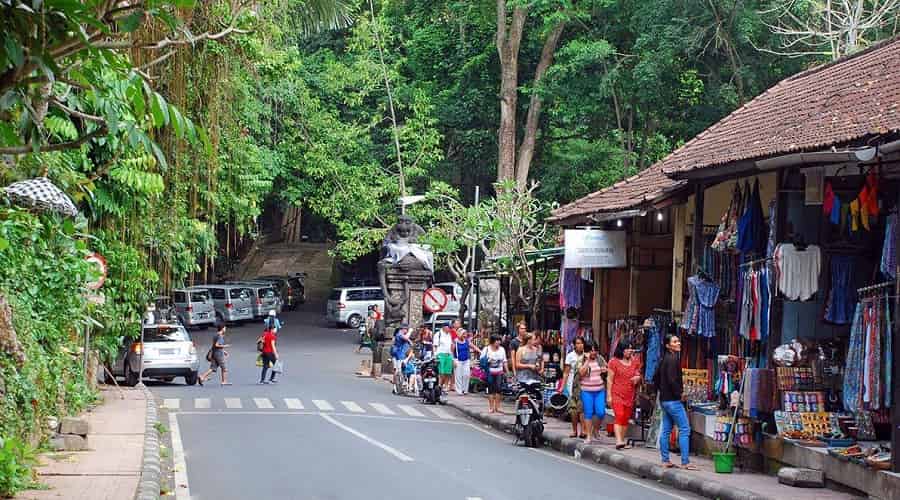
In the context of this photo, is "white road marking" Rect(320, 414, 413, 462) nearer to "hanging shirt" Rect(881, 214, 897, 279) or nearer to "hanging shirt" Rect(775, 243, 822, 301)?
"hanging shirt" Rect(775, 243, 822, 301)

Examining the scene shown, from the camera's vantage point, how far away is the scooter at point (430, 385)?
27391 millimetres

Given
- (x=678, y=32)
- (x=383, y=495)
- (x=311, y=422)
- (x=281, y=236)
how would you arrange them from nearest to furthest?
(x=383, y=495), (x=311, y=422), (x=678, y=32), (x=281, y=236)

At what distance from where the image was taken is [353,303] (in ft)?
170

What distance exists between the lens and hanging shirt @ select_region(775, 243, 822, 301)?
49.5ft

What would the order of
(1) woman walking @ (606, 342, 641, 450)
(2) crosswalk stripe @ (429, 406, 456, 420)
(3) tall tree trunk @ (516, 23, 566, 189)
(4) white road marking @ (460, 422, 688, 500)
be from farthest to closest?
1. (3) tall tree trunk @ (516, 23, 566, 189)
2. (2) crosswalk stripe @ (429, 406, 456, 420)
3. (1) woman walking @ (606, 342, 641, 450)
4. (4) white road marking @ (460, 422, 688, 500)

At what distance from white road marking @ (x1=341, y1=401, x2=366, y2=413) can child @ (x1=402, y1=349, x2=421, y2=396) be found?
318 cm

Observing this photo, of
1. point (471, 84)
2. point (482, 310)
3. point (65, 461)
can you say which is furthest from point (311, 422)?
point (471, 84)

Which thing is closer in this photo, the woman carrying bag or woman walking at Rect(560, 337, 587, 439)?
woman walking at Rect(560, 337, 587, 439)

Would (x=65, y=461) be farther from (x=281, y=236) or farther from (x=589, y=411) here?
(x=281, y=236)

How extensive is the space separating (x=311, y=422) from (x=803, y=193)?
10.0 metres

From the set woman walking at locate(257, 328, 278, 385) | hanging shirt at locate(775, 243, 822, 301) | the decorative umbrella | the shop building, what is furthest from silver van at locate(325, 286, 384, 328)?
hanging shirt at locate(775, 243, 822, 301)

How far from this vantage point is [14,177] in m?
15.7

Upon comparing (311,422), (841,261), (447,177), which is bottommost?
(311,422)

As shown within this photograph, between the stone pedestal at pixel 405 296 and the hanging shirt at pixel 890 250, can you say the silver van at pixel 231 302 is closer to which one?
the stone pedestal at pixel 405 296
